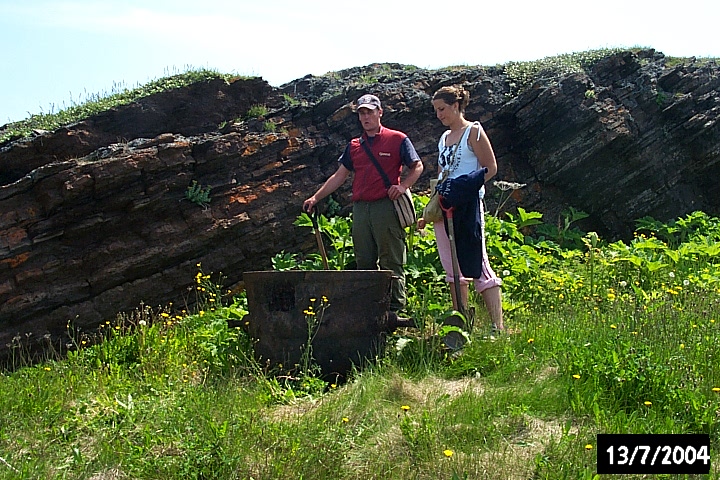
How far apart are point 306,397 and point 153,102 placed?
598 cm

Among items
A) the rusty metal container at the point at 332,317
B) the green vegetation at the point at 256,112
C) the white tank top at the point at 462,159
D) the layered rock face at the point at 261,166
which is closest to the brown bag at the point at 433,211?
the white tank top at the point at 462,159

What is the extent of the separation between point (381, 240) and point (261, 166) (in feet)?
11.6

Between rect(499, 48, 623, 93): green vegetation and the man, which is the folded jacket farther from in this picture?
rect(499, 48, 623, 93): green vegetation

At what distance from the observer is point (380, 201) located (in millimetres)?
5883

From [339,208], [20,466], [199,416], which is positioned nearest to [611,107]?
[339,208]

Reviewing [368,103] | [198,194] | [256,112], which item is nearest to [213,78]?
[256,112]

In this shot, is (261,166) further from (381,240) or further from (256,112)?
(381,240)

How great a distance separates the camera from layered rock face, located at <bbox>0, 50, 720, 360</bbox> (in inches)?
298

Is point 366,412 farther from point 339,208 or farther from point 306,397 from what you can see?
point 339,208

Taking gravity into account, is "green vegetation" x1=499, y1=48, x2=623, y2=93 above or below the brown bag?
above

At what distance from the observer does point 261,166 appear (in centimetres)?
901
